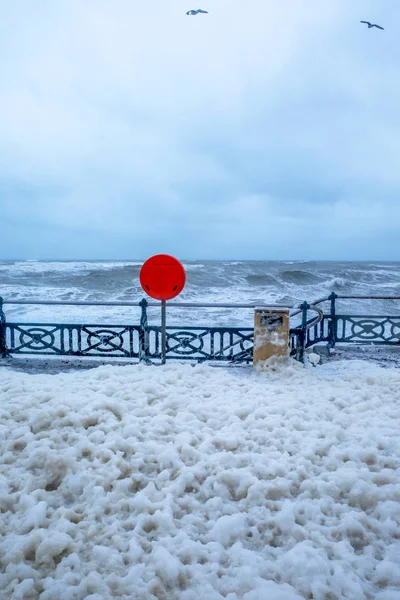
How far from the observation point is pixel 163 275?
613 centimetres

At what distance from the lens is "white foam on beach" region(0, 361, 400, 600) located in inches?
92.4

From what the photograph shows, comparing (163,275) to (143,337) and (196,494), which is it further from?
(196,494)

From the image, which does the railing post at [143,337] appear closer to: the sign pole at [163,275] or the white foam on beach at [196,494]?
the sign pole at [163,275]

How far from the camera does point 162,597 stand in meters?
2.26

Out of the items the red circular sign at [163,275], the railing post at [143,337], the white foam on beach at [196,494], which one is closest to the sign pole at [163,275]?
the red circular sign at [163,275]

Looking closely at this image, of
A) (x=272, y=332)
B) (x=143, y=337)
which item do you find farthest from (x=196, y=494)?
(x=143, y=337)

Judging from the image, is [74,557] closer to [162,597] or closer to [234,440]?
[162,597]

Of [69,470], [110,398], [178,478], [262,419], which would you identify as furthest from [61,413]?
[262,419]

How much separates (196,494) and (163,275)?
368 cm

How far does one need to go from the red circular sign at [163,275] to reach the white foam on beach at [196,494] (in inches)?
68.3

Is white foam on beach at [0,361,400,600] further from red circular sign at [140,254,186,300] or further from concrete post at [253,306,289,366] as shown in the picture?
red circular sign at [140,254,186,300]

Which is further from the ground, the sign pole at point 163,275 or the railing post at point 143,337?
the sign pole at point 163,275

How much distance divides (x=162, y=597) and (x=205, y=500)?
0.93m

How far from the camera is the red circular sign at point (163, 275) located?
6094 millimetres
